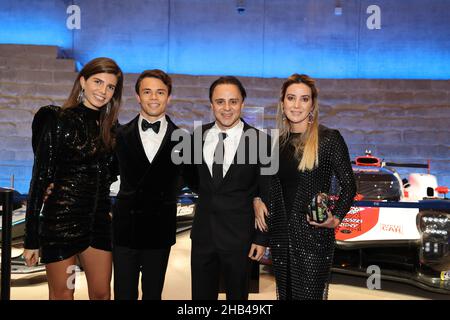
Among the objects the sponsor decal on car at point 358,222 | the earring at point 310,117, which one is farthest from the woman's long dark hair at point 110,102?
the sponsor decal on car at point 358,222

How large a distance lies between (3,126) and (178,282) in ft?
17.8

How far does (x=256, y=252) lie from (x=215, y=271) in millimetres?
215

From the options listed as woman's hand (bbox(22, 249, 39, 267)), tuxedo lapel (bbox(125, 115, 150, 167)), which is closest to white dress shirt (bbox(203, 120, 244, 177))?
tuxedo lapel (bbox(125, 115, 150, 167))

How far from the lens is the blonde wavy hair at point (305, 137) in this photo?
7.34 feet

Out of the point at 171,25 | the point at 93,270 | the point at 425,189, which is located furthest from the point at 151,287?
the point at 171,25

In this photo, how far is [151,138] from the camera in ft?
8.15

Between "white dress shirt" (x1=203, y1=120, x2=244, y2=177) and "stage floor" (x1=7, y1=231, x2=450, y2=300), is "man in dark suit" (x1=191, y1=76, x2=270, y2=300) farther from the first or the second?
"stage floor" (x1=7, y1=231, x2=450, y2=300)

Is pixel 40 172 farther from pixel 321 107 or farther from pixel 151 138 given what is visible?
pixel 321 107

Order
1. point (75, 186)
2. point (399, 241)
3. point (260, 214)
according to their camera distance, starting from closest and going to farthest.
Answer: point (75, 186)
point (260, 214)
point (399, 241)

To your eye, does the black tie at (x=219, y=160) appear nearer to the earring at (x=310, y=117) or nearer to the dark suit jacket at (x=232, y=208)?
the dark suit jacket at (x=232, y=208)

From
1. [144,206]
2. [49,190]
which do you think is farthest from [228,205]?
[49,190]

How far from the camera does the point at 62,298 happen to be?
2166 millimetres

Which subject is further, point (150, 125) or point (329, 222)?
point (150, 125)

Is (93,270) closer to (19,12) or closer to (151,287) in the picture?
(151,287)
